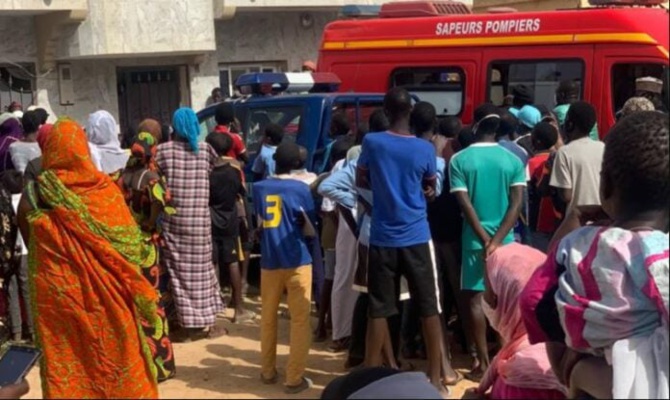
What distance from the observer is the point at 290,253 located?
538 cm

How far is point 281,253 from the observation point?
538cm

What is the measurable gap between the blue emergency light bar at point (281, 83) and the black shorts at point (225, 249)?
1820mm

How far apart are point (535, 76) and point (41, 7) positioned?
7.30m

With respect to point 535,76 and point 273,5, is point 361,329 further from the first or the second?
point 273,5

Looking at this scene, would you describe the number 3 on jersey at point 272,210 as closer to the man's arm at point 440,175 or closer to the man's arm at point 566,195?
the man's arm at point 440,175

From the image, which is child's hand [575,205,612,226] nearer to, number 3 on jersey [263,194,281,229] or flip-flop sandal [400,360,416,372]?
number 3 on jersey [263,194,281,229]

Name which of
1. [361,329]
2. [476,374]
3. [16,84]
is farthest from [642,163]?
[16,84]

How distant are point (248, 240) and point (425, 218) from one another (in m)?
2.79

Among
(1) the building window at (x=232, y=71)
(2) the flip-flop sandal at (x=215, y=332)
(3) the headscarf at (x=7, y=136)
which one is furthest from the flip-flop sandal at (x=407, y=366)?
(1) the building window at (x=232, y=71)

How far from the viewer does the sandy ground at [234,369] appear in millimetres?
5484

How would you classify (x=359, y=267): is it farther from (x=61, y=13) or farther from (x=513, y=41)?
(x=61, y=13)

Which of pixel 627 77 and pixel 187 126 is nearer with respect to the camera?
pixel 187 126

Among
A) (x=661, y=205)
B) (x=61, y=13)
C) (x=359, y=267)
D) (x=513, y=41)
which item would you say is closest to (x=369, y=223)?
(x=359, y=267)

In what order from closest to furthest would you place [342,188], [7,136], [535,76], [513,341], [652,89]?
1. [513,341]
2. [342,188]
3. [652,89]
4. [7,136]
5. [535,76]
